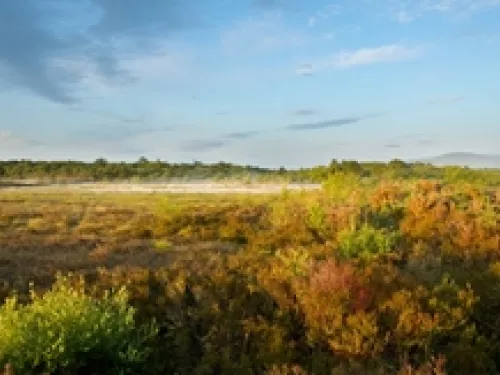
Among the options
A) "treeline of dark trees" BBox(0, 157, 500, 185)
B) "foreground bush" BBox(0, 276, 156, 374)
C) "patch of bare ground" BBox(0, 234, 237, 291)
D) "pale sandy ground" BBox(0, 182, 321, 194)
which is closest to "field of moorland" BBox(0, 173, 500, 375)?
"foreground bush" BBox(0, 276, 156, 374)

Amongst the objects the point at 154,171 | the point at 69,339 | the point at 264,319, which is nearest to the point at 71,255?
the point at 264,319

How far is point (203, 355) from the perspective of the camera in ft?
27.8

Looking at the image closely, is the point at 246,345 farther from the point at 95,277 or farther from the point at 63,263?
the point at 63,263

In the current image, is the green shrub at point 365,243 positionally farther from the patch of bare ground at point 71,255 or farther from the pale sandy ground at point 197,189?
the pale sandy ground at point 197,189

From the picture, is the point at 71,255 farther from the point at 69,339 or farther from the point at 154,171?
the point at 154,171

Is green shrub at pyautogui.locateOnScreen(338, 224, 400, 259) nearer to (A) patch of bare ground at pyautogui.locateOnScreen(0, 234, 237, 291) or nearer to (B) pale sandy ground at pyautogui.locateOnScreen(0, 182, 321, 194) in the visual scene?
(A) patch of bare ground at pyautogui.locateOnScreen(0, 234, 237, 291)

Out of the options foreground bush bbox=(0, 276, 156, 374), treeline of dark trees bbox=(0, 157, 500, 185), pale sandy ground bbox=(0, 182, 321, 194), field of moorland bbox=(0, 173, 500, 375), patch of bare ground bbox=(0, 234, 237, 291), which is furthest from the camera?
treeline of dark trees bbox=(0, 157, 500, 185)

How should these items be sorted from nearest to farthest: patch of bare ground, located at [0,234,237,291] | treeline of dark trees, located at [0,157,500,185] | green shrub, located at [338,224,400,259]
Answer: patch of bare ground, located at [0,234,237,291]
green shrub, located at [338,224,400,259]
treeline of dark trees, located at [0,157,500,185]

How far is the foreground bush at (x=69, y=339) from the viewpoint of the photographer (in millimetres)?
7262

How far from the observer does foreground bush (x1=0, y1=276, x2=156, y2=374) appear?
726 centimetres

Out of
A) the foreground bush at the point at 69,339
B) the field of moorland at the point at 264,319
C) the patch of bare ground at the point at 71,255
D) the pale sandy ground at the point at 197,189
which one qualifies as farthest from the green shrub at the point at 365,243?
the pale sandy ground at the point at 197,189

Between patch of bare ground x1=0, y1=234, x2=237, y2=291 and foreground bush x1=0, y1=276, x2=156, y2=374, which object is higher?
foreground bush x1=0, y1=276, x2=156, y2=374

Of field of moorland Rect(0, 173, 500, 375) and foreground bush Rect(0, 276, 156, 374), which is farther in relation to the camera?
field of moorland Rect(0, 173, 500, 375)

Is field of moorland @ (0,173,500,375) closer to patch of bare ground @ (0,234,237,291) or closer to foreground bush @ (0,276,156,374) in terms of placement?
foreground bush @ (0,276,156,374)
